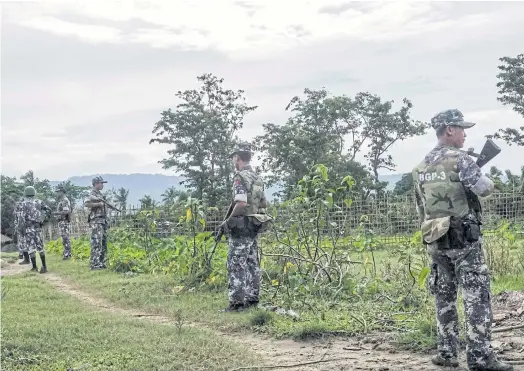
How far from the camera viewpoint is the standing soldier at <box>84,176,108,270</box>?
1248cm

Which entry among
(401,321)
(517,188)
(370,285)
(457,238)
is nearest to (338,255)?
(370,285)

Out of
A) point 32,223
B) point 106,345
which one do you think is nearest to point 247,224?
point 106,345

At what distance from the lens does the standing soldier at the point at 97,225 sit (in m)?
12.5

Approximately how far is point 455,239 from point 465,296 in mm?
446

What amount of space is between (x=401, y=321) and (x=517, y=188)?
13.6 meters

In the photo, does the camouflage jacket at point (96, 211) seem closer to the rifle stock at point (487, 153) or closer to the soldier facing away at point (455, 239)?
the soldier facing away at point (455, 239)

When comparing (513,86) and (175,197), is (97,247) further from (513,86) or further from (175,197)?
(513,86)

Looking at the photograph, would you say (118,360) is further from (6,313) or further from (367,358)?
(6,313)

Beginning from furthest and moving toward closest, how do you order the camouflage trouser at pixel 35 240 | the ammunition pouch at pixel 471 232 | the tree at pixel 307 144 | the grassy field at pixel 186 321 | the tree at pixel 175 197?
the tree at pixel 307 144
the tree at pixel 175 197
the camouflage trouser at pixel 35 240
the grassy field at pixel 186 321
the ammunition pouch at pixel 471 232

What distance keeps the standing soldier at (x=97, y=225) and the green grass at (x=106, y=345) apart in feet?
16.9

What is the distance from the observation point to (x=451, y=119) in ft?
15.7

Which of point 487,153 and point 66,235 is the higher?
point 487,153

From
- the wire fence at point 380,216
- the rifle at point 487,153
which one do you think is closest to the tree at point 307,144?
the wire fence at point 380,216

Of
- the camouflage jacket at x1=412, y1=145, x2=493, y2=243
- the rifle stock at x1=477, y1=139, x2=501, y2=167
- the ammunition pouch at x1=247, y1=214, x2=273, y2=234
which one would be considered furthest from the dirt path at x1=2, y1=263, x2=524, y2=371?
the rifle stock at x1=477, y1=139, x2=501, y2=167
